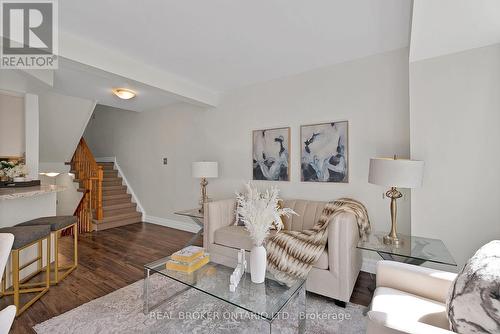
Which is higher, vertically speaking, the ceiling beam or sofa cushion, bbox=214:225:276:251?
the ceiling beam

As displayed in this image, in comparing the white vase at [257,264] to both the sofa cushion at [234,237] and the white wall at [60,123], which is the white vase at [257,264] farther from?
the white wall at [60,123]

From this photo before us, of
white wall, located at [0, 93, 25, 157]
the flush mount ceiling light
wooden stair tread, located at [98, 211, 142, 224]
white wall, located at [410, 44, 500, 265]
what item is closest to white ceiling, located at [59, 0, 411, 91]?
white wall, located at [410, 44, 500, 265]

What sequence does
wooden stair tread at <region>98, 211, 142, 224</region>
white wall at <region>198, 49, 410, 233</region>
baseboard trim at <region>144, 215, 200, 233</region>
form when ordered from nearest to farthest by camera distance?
white wall at <region>198, 49, 410, 233</region> → baseboard trim at <region>144, 215, 200, 233</region> → wooden stair tread at <region>98, 211, 142, 224</region>

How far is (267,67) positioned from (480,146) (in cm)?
232

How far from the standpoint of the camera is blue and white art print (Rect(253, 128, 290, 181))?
3.35 m

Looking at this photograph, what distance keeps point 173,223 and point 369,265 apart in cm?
358

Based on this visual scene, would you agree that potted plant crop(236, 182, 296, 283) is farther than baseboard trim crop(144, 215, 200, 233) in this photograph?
No

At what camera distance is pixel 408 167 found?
1903mm

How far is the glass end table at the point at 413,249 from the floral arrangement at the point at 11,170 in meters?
3.82

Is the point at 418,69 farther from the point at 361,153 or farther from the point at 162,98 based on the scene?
the point at 162,98

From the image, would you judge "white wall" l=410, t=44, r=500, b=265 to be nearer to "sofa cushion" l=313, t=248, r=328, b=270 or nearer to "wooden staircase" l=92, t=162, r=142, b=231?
"sofa cushion" l=313, t=248, r=328, b=270

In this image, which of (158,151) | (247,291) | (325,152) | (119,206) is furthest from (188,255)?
(119,206)

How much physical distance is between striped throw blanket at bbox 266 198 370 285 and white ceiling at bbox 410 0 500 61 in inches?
62.9

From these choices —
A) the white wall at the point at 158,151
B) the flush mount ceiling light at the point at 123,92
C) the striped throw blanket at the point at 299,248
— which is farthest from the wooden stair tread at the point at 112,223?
the striped throw blanket at the point at 299,248
